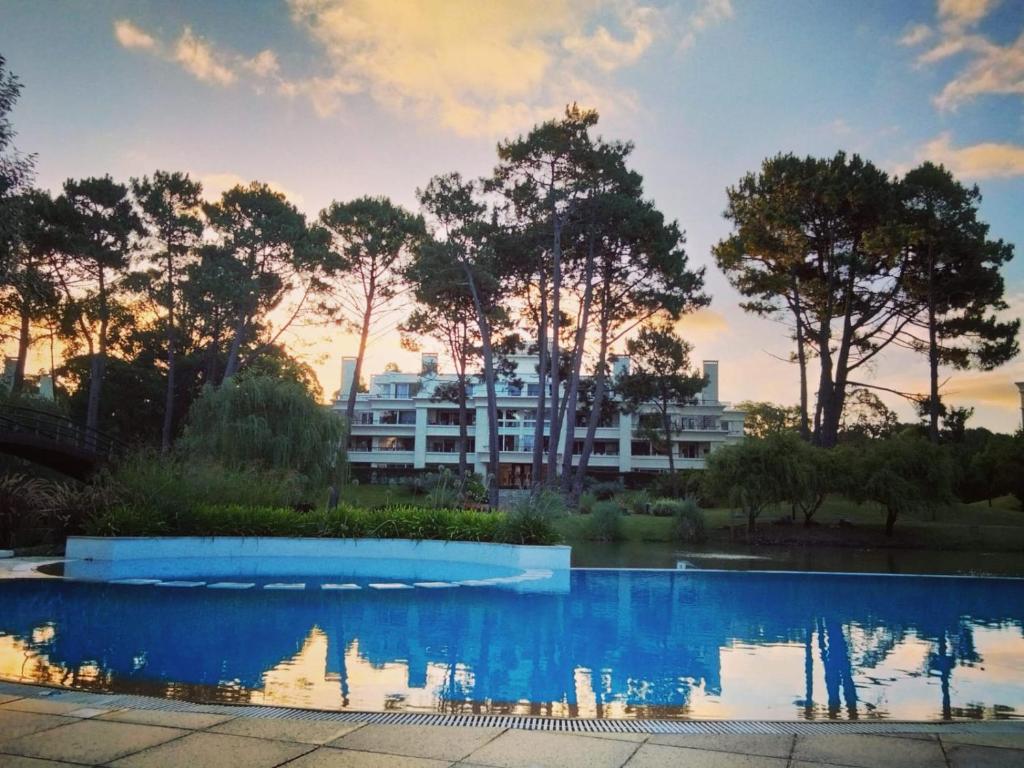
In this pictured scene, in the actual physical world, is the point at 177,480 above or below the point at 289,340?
below

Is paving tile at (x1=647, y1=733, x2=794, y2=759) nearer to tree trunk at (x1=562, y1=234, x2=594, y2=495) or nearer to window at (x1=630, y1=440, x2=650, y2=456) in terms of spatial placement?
tree trunk at (x1=562, y1=234, x2=594, y2=495)

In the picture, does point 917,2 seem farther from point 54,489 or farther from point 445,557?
point 54,489

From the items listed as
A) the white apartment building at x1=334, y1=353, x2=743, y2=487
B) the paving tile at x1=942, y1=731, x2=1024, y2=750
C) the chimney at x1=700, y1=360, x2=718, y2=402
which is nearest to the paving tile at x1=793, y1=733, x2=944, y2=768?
the paving tile at x1=942, y1=731, x2=1024, y2=750

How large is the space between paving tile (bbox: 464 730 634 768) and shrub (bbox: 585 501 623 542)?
852 inches

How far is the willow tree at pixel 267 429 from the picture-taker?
2308cm

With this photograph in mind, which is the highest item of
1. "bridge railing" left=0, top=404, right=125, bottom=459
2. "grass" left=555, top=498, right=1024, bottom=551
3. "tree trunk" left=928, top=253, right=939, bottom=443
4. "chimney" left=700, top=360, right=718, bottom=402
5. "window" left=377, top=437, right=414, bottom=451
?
"chimney" left=700, top=360, right=718, bottom=402

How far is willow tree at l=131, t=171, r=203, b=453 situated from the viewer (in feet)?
109

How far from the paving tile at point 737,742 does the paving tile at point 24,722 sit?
314cm

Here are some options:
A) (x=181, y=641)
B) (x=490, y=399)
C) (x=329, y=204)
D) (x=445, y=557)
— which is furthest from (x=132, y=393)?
(x=181, y=641)

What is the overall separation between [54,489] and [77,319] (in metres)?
19.8

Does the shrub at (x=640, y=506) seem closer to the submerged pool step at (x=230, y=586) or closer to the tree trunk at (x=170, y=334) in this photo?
the tree trunk at (x=170, y=334)

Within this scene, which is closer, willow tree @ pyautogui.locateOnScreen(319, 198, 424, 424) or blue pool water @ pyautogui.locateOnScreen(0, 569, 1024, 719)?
blue pool water @ pyautogui.locateOnScreen(0, 569, 1024, 719)

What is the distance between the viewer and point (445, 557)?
1585 cm

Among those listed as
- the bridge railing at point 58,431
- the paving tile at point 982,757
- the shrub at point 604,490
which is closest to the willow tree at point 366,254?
the bridge railing at point 58,431
